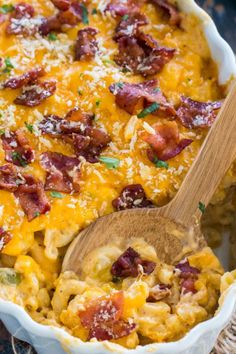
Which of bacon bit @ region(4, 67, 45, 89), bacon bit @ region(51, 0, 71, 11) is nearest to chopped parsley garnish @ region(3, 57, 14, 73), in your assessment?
bacon bit @ region(4, 67, 45, 89)

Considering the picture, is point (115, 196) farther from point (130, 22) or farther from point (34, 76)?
point (130, 22)

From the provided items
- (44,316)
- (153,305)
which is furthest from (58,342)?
(153,305)

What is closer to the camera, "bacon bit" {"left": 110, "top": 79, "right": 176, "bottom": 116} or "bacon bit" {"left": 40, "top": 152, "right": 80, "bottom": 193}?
"bacon bit" {"left": 40, "top": 152, "right": 80, "bottom": 193}

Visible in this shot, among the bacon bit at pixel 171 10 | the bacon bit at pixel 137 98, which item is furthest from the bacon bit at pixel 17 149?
the bacon bit at pixel 171 10

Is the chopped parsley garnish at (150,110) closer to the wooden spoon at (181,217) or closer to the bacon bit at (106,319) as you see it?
the wooden spoon at (181,217)

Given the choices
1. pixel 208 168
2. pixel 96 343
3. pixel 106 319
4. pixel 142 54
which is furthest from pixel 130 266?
pixel 142 54

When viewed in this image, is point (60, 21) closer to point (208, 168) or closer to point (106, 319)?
point (208, 168)

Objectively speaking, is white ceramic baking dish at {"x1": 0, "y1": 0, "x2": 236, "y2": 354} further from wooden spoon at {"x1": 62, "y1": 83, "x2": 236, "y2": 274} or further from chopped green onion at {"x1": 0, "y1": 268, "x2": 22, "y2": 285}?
wooden spoon at {"x1": 62, "y1": 83, "x2": 236, "y2": 274}
